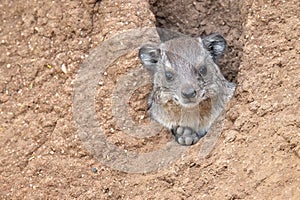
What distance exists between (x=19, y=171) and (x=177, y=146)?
167 cm

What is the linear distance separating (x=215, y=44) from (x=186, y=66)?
55 centimetres

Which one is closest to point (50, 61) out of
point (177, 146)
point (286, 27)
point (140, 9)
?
point (140, 9)

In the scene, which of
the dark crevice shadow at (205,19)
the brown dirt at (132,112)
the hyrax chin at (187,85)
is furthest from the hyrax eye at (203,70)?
the dark crevice shadow at (205,19)

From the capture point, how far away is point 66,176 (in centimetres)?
697

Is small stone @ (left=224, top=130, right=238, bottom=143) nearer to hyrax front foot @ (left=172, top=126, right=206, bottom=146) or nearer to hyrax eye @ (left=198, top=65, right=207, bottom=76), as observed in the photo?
hyrax eye @ (left=198, top=65, right=207, bottom=76)

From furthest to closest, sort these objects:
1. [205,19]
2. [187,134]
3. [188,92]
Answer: [205,19] < [187,134] < [188,92]

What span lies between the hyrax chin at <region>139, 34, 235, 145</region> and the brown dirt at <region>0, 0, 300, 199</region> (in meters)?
0.25

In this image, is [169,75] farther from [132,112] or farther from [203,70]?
[132,112]

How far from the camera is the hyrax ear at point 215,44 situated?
24.7 ft

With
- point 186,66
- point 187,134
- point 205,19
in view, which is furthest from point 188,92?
point 205,19

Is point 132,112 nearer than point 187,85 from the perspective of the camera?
No

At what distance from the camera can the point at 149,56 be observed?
7477 millimetres

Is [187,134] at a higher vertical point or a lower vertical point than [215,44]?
lower

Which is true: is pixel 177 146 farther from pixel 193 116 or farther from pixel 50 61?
pixel 50 61
